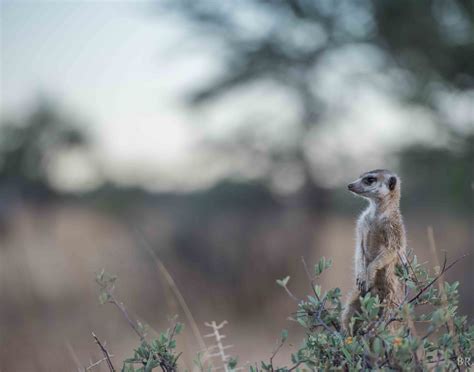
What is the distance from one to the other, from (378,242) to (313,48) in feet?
30.6

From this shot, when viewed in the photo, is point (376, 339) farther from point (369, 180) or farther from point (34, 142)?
point (34, 142)

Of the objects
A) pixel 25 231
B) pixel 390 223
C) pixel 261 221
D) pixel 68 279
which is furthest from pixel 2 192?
pixel 390 223

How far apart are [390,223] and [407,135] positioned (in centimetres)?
789

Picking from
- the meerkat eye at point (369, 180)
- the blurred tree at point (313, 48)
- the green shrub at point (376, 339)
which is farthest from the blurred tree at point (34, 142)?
the green shrub at point (376, 339)

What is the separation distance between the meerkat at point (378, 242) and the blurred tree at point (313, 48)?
7.95 meters

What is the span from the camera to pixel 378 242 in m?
3.20

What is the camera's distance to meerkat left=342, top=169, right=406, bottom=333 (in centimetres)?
299

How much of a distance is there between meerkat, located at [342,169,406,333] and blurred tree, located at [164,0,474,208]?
26.1 ft

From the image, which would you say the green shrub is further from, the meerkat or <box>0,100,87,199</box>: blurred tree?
<box>0,100,87,199</box>: blurred tree

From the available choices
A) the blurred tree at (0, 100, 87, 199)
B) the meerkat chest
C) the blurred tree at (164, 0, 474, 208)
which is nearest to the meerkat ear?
the meerkat chest

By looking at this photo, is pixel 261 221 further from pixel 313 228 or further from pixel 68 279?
pixel 68 279

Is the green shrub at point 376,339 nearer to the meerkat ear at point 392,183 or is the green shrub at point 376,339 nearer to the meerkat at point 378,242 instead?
the meerkat at point 378,242

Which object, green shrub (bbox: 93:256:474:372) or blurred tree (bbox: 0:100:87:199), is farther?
blurred tree (bbox: 0:100:87:199)

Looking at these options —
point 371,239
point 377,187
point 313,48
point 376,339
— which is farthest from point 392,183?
point 313,48
